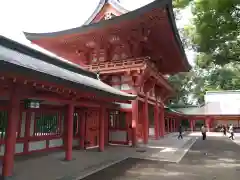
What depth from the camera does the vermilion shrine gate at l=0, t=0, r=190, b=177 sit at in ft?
24.1

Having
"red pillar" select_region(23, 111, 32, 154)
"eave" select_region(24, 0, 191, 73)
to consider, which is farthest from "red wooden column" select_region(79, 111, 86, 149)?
"eave" select_region(24, 0, 191, 73)

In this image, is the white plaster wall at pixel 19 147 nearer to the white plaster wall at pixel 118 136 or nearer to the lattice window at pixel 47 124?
the lattice window at pixel 47 124

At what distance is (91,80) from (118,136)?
5.09 m

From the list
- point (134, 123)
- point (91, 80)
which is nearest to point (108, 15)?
point (91, 80)

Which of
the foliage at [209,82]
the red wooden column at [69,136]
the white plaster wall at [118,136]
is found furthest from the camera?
the foliage at [209,82]

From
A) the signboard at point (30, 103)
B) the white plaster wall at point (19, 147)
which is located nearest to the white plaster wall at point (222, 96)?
the white plaster wall at point (19, 147)

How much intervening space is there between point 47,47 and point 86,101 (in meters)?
10.3

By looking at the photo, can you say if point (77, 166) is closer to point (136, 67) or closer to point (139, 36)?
point (136, 67)

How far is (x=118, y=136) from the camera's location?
1559 centimetres

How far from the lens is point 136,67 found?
47.2 feet

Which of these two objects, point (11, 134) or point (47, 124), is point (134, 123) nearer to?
point (47, 124)

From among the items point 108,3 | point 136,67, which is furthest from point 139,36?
point 108,3

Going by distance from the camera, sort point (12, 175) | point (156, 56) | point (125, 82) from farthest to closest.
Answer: point (156, 56) → point (125, 82) → point (12, 175)

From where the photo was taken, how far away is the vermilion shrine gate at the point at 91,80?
7355 mm
